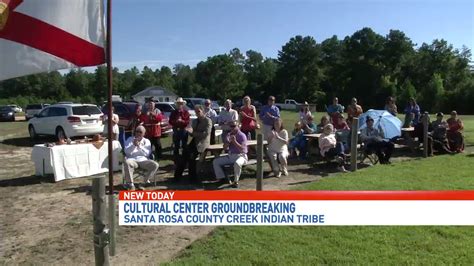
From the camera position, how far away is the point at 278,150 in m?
10.7

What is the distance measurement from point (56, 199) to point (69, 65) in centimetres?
553

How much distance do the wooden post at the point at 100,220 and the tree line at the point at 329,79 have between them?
6250cm

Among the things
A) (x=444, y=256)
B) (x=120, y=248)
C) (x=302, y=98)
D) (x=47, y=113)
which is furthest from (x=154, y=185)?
(x=302, y=98)

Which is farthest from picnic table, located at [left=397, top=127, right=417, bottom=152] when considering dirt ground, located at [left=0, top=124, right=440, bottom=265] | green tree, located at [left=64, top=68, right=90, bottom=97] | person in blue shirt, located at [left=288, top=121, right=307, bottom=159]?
green tree, located at [left=64, top=68, right=90, bottom=97]

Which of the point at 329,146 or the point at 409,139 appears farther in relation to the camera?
the point at 409,139

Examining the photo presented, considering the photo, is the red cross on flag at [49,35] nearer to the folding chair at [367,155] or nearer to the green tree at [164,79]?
the folding chair at [367,155]

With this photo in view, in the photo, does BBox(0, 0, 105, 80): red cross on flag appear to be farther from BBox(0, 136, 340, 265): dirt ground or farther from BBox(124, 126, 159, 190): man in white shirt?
BBox(124, 126, 159, 190): man in white shirt

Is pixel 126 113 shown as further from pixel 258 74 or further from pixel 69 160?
pixel 258 74

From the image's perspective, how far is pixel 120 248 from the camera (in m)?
5.77

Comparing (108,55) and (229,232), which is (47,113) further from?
(108,55)

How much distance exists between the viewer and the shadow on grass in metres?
10.0

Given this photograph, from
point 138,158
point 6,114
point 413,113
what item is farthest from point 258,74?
point 138,158

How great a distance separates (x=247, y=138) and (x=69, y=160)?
4.55 metres

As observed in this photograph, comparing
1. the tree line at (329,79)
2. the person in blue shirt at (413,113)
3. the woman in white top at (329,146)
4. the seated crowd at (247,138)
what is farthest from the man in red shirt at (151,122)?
the tree line at (329,79)
